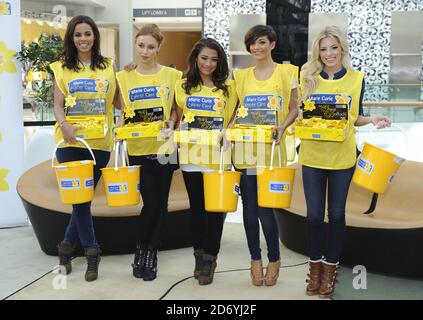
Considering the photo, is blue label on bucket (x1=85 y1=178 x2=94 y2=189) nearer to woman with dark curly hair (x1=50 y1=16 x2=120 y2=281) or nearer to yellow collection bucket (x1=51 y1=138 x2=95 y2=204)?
yellow collection bucket (x1=51 y1=138 x2=95 y2=204)

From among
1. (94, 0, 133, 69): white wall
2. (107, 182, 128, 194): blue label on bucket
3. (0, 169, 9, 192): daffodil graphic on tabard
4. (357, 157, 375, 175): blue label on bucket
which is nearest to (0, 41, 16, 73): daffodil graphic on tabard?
(0, 169, 9, 192): daffodil graphic on tabard

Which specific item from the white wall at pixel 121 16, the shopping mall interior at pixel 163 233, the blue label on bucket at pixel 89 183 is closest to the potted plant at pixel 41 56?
the shopping mall interior at pixel 163 233

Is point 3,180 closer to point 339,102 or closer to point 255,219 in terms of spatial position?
point 255,219

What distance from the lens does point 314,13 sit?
12781 mm

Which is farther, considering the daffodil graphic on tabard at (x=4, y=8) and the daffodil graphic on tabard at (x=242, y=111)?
the daffodil graphic on tabard at (x=4, y=8)

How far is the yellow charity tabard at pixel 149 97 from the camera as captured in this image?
9.23 feet

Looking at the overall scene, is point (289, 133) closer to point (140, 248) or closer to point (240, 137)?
point (240, 137)

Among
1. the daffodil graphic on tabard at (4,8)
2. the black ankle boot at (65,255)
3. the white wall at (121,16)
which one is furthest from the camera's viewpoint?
the white wall at (121,16)

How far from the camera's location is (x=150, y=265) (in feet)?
9.78

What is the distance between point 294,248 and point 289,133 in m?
0.94

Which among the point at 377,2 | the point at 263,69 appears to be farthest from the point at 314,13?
the point at 263,69

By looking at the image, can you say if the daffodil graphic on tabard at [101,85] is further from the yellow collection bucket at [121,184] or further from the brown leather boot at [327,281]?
the brown leather boot at [327,281]

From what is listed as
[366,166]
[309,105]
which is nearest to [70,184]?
[309,105]

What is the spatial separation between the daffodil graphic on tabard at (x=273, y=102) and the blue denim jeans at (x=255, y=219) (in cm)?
35
